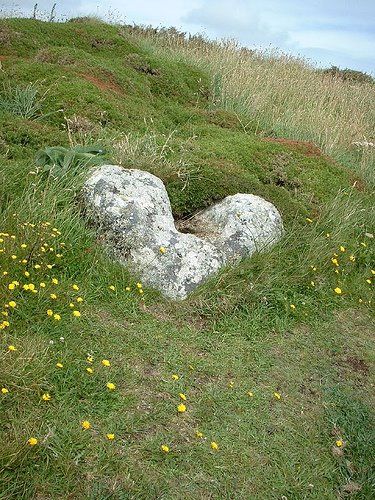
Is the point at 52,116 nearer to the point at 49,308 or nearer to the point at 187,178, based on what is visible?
the point at 187,178

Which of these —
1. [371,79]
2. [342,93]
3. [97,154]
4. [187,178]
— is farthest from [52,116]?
[371,79]

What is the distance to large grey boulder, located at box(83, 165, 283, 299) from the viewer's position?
486 centimetres

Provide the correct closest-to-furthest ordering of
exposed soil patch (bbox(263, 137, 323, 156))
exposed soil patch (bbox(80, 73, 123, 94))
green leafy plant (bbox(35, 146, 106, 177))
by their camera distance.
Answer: green leafy plant (bbox(35, 146, 106, 177)) → exposed soil patch (bbox(263, 137, 323, 156)) → exposed soil patch (bbox(80, 73, 123, 94))

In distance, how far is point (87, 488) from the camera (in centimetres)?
287

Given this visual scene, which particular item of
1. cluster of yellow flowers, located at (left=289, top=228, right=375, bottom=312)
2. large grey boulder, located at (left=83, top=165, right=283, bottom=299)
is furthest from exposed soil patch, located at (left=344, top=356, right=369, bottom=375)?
large grey boulder, located at (left=83, top=165, right=283, bottom=299)

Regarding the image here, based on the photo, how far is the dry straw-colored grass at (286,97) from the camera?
10.2 m

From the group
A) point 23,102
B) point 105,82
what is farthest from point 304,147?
point 23,102

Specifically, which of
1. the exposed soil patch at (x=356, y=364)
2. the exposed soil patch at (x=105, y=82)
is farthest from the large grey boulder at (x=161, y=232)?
the exposed soil patch at (x=105, y=82)

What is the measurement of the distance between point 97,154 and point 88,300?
201 cm

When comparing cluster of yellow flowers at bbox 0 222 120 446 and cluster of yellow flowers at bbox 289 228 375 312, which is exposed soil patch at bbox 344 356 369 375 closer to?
cluster of yellow flowers at bbox 289 228 375 312

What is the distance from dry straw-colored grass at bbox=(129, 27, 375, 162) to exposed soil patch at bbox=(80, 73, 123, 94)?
222 cm

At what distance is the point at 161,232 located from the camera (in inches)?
198

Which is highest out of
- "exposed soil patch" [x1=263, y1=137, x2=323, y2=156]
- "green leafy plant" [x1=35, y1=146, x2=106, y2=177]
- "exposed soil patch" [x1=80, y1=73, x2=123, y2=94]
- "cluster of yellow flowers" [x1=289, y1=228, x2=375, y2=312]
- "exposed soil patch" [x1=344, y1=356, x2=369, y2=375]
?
"green leafy plant" [x1=35, y1=146, x2=106, y2=177]

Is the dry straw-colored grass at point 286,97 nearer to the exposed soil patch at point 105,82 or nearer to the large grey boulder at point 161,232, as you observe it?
the exposed soil patch at point 105,82
